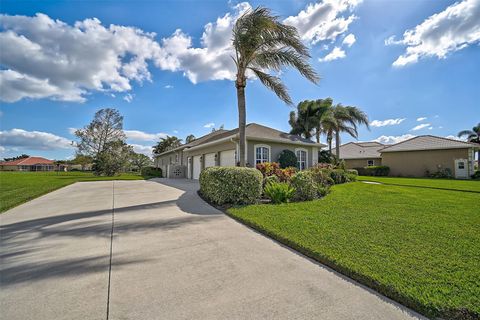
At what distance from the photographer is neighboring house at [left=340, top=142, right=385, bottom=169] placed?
29.1 metres

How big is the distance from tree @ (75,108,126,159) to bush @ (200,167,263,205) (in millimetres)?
36695

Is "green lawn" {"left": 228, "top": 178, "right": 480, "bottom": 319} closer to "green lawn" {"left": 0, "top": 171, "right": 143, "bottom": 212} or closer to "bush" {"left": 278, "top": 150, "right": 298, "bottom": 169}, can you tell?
"bush" {"left": 278, "top": 150, "right": 298, "bottom": 169}

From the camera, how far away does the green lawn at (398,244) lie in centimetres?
230

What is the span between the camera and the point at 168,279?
272 cm

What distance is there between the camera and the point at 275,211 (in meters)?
A: 6.20

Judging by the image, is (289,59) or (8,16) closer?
(8,16)

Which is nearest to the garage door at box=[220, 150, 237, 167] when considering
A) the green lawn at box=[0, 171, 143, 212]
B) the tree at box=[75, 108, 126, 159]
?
the green lawn at box=[0, 171, 143, 212]

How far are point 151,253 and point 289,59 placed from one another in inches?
369

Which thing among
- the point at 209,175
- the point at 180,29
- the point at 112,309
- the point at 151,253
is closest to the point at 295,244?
the point at 151,253

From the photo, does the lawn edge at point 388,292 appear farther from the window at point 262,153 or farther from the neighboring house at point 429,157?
the neighboring house at point 429,157

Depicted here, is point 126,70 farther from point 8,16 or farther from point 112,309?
point 112,309

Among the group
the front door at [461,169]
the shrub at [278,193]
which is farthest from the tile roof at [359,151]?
the shrub at [278,193]

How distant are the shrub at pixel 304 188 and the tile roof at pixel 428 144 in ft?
70.8

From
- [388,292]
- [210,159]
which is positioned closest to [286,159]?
[210,159]
